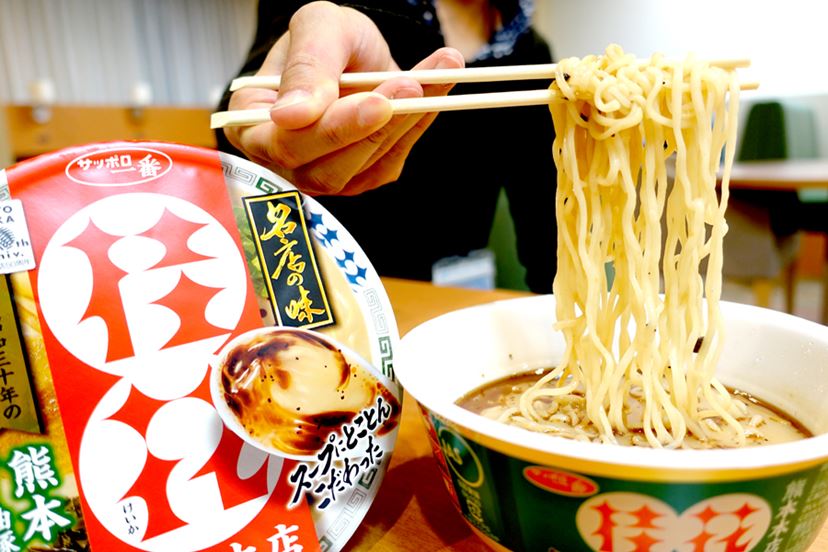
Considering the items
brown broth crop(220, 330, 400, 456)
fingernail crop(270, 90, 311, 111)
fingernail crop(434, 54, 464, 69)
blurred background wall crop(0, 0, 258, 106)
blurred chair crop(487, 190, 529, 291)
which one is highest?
blurred background wall crop(0, 0, 258, 106)

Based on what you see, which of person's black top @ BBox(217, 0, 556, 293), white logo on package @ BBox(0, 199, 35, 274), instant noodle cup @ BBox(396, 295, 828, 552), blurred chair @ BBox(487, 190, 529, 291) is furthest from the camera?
blurred chair @ BBox(487, 190, 529, 291)

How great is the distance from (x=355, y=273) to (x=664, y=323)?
403mm

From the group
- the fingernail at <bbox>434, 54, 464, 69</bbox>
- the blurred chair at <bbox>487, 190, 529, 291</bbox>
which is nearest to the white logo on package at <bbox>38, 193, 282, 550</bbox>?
the fingernail at <bbox>434, 54, 464, 69</bbox>

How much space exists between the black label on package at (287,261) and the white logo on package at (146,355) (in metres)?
0.05

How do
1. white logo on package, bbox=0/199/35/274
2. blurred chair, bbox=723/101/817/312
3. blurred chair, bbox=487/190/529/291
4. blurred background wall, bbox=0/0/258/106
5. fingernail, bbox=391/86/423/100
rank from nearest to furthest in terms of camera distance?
1. white logo on package, bbox=0/199/35/274
2. fingernail, bbox=391/86/423/100
3. blurred chair, bbox=487/190/529/291
4. blurred chair, bbox=723/101/817/312
5. blurred background wall, bbox=0/0/258/106

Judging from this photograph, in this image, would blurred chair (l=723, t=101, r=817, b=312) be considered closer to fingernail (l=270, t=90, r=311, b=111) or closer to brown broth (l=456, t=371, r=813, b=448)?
brown broth (l=456, t=371, r=813, b=448)

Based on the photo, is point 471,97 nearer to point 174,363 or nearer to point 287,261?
point 287,261

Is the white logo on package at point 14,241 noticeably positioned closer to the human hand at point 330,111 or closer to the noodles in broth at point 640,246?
the human hand at point 330,111

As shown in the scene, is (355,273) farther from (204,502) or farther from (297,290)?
(204,502)

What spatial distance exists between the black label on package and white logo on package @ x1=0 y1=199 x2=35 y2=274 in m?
0.21

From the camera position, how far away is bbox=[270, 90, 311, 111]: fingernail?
0.70 meters

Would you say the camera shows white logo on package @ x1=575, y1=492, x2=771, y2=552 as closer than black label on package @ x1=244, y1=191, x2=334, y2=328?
Yes

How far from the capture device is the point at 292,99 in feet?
2.32

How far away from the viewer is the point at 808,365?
687 mm
